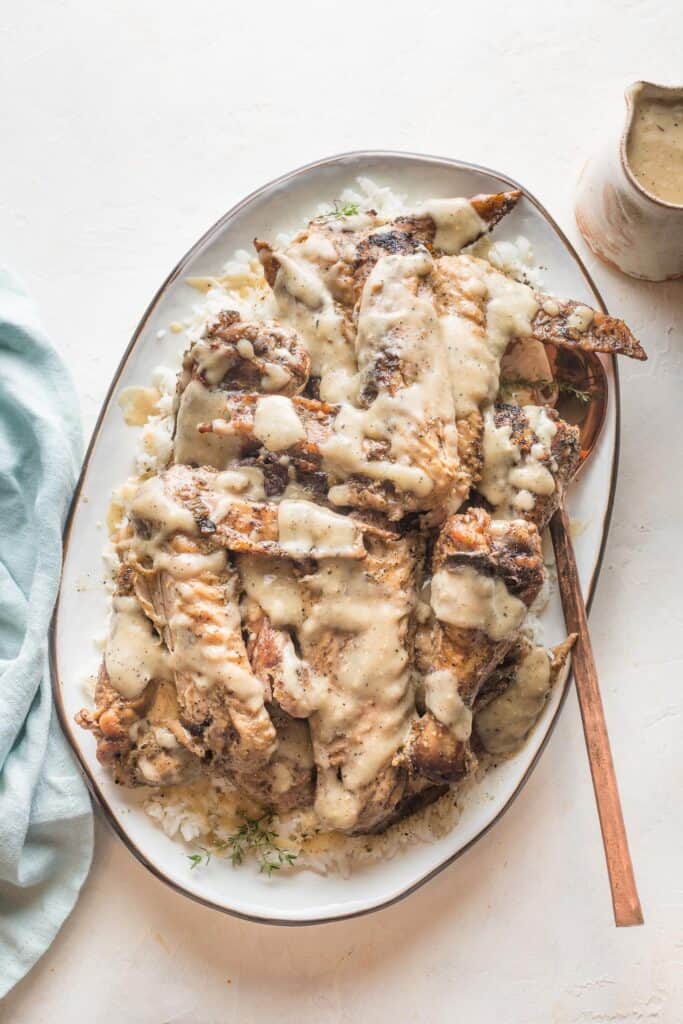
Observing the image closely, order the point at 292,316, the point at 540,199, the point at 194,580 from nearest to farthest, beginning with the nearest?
the point at 194,580 < the point at 292,316 < the point at 540,199

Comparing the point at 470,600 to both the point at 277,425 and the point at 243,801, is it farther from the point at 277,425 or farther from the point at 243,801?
the point at 243,801

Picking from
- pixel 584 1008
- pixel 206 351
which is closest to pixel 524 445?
pixel 206 351

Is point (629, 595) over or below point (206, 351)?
below

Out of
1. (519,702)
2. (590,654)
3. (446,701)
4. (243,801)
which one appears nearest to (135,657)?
(243,801)

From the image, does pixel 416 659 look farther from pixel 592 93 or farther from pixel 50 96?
pixel 50 96

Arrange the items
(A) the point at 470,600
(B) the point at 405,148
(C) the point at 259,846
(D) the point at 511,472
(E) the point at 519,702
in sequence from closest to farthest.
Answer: (A) the point at 470,600 → (D) the point at 511,472 → (E) the point at 519,702 → (C) the point at 259,846 → (B) the point at 405,148

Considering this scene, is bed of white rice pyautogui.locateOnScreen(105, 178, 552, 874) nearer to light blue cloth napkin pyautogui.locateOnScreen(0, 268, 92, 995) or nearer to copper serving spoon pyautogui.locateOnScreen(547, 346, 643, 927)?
copper serving spoon pyautogui.locateOnScreen(547, 346, 643, 927)

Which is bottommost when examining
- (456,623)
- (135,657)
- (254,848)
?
(254,848)
